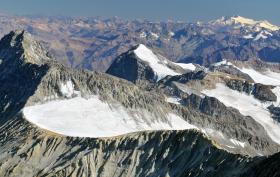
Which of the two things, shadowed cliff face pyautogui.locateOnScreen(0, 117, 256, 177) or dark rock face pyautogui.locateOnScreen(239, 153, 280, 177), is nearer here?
dark rock face pyautogui.locateOnScreen(239, 153, 280, 177)

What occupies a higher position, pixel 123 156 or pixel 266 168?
pixel 266 168

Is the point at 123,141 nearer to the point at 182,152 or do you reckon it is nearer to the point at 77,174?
the point at 77,174

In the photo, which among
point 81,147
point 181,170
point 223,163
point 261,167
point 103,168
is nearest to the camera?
point 261,167

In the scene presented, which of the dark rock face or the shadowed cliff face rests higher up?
the dark rock face

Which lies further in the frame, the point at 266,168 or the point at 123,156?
the point at 123,156

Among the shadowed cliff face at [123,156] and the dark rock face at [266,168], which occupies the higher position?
the dark rock face at [266,168]

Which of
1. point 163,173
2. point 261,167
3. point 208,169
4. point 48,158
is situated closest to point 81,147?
point 48,158

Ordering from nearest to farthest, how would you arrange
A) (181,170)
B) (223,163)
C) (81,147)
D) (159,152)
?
(223,163) < (181,170) < (159,152) < (81,147)

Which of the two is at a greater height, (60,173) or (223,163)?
(223,163)

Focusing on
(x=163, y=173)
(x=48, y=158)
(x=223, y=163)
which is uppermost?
(x=223, y=163)

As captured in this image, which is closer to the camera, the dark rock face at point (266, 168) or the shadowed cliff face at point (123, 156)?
the dark rock face at point (266, 168)

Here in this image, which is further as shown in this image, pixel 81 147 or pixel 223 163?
pixel 81 147
